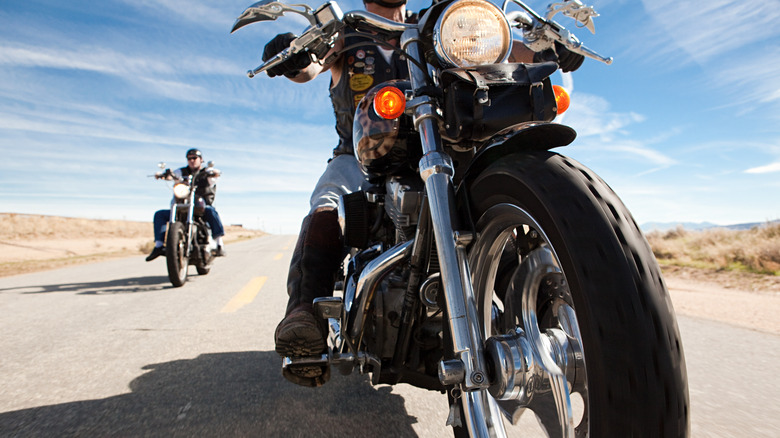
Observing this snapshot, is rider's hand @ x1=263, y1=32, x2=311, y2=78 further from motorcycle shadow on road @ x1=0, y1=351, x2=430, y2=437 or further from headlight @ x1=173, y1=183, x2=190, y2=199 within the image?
headlight @ x1=173, y1=183, x2=190, y2=199

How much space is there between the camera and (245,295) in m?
5.32

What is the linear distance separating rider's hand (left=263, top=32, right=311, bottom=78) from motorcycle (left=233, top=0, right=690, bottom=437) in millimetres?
59

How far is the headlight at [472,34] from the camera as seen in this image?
4.06ft

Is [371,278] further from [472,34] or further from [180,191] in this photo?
[180,191]

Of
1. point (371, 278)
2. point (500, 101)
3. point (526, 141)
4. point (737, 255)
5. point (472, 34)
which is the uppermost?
point (472, 34)

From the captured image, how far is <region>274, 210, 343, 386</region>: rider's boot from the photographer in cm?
183

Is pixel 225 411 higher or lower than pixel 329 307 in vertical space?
lower

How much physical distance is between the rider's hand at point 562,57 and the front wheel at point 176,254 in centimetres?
547

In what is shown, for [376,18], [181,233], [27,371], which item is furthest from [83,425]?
[181,233]

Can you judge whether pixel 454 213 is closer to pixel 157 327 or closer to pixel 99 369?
pixel 99 369

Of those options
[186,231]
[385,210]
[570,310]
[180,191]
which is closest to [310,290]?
[385,210]

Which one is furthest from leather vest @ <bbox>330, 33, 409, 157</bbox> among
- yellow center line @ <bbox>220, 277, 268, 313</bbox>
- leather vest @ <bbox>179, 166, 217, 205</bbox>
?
leather vest @ <bbox>179, 166, 217, 205</bbox>

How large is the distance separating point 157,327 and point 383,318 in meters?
2.71

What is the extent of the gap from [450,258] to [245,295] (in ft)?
15.0
